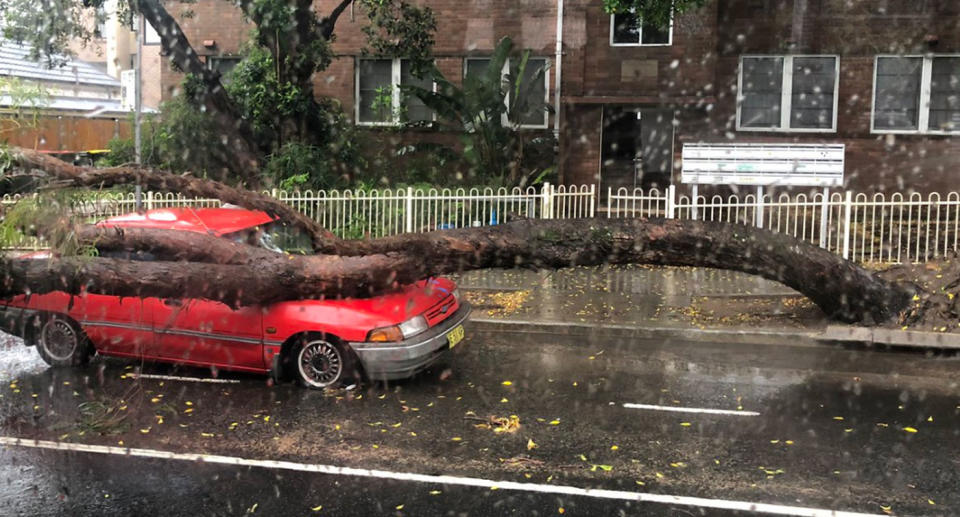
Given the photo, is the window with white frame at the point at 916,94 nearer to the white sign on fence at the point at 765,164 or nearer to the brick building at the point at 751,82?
the brick building at the point at 751,82

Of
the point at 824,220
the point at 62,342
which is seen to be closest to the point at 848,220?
the point at 824,220

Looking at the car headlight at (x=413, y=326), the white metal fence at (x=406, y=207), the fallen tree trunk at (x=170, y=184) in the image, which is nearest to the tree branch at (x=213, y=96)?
the white metal fence at (x=406, y=207)

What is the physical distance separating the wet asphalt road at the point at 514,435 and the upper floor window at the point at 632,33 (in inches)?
402

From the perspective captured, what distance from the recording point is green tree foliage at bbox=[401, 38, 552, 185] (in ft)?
53.0

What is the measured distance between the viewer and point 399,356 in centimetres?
697

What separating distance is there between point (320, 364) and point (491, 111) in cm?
997

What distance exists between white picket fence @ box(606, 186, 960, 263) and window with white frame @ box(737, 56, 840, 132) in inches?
67.9

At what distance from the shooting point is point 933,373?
799 cm

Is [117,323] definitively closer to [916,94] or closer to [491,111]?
[491,111]

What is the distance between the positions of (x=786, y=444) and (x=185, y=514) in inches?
159

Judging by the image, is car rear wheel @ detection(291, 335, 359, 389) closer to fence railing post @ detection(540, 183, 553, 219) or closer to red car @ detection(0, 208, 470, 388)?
red car @ detection(0, 208, 470, 388)

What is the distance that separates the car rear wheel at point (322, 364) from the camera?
7129 mm

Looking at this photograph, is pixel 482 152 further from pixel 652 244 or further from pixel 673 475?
pixel 673 475

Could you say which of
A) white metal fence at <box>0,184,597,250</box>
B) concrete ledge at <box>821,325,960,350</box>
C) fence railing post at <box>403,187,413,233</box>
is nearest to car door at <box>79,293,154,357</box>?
white metal fence at <box>0,184,597,250</box>
